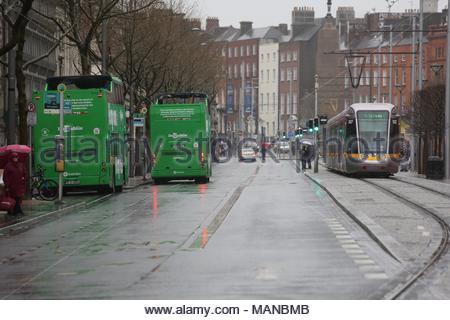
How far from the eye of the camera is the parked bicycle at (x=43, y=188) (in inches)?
1373

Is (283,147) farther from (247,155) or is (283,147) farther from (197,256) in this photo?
(197,256)

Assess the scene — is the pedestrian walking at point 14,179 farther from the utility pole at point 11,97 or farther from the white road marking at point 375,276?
the white road marking at point 375,276

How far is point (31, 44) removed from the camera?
66000 mm

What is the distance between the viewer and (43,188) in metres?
35.0

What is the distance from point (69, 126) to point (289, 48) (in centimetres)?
14477

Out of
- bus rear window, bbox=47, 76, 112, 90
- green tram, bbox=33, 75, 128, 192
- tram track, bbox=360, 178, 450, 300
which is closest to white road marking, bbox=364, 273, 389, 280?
tram track, bbox=360, 178, 450, 300

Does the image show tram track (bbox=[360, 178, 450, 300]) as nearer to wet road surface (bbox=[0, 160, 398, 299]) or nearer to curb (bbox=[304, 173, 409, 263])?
wet road surface (bbox=[0, 160, 398, 299])

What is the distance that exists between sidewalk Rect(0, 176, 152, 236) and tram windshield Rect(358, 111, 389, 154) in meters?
16.2

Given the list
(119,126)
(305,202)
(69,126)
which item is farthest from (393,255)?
(119,126)

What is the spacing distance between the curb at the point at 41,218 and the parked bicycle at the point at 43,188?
133cm

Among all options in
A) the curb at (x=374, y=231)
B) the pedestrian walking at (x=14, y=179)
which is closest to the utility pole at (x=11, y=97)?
the pedestrian walking at (x=14, y=179)

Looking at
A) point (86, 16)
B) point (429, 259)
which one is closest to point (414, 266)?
point (429, 259)

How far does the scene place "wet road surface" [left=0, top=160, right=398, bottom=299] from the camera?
1201 centimetres
